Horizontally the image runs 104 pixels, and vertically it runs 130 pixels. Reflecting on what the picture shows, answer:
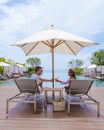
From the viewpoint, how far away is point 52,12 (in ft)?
38.2

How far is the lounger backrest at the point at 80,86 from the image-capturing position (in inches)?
214

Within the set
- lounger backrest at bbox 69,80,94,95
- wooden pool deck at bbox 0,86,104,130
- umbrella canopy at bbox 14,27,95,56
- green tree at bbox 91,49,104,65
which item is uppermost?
green tree at bbox 91,49,104,65

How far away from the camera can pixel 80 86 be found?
5.56 m

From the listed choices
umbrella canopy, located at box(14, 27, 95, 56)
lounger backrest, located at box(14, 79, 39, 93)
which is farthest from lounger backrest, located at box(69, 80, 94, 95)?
umbrella canopy, located at box(14, 27, 95, 56)

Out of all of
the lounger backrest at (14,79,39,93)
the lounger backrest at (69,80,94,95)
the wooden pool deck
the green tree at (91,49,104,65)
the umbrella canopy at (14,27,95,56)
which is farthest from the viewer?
the green tree at (91,49,104,65)

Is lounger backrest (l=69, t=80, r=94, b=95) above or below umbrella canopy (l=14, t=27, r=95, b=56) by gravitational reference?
below

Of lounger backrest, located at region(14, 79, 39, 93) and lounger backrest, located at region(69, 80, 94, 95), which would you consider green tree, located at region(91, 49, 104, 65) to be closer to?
lounger backrest, located at region(69, 80, 94, 95)

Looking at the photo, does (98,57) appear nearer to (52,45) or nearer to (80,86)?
(52,45)

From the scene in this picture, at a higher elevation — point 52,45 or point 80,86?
point 52,45

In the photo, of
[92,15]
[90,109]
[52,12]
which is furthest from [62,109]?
[92,15]

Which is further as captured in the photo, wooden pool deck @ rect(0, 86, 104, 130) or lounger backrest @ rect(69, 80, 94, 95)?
lounger backrest @ rect(69, 80, 94, 95)

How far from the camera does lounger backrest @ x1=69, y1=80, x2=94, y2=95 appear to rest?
5.45 metres

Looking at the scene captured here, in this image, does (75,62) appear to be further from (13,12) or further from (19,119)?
(19,119)

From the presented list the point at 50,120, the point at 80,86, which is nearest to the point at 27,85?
the point at 80,86
